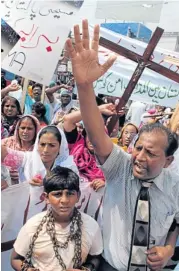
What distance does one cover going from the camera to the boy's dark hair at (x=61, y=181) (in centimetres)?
198

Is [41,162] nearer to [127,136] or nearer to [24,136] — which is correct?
[24,136]

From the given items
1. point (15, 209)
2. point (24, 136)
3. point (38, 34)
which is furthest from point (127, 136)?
point (38, 34)

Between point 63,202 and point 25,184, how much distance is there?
0.48 m

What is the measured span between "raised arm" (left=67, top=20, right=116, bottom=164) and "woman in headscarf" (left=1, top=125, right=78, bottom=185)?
2.83 ft

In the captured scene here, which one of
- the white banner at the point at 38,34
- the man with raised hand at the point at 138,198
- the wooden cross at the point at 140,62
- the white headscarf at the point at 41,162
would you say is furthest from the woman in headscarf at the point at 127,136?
the man with raised hand at the point at 138,198

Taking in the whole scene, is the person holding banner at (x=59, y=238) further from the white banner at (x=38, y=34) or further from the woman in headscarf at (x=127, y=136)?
the woman in headscarf at (x=127, y=136)

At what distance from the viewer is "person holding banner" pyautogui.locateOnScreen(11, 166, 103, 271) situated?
74.2 inches

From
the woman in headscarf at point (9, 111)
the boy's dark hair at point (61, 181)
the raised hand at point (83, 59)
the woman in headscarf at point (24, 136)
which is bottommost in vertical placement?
the boy's dark hair at point (61, 181)

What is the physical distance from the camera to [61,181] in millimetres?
1988

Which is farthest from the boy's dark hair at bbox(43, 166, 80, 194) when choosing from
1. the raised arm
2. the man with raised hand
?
the raised arm

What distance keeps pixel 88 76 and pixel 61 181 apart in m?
0.56

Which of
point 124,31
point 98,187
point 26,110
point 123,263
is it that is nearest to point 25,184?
point 98,187

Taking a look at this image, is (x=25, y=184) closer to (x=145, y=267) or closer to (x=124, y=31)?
(x=145, y=267)

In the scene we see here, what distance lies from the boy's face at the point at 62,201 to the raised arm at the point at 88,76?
0.34m
